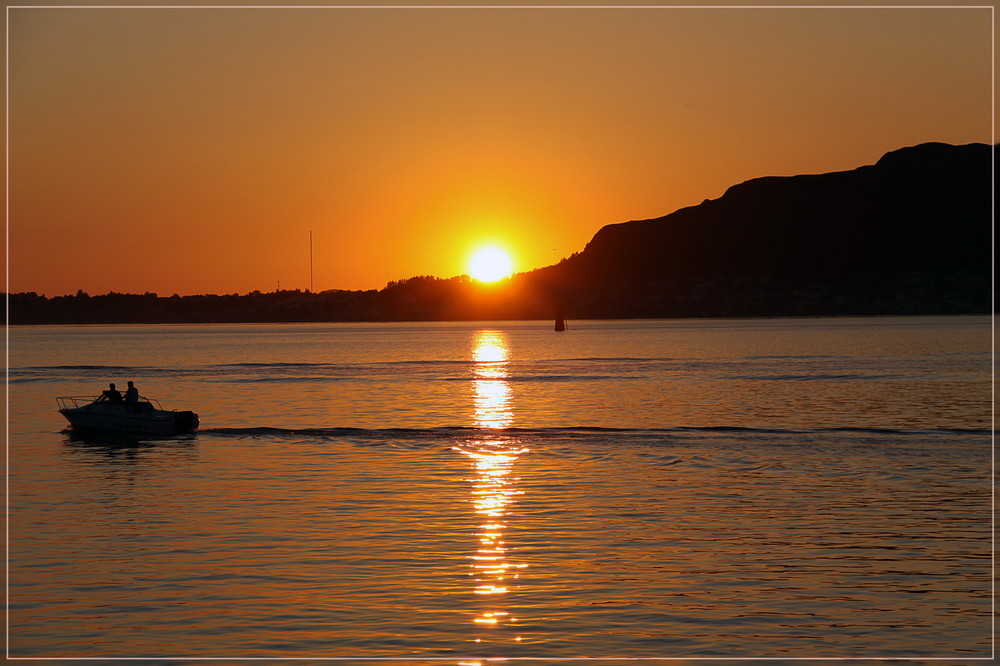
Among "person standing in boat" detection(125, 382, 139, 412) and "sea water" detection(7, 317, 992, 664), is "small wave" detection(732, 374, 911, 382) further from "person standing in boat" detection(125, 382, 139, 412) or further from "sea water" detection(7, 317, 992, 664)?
"person standing in boat" detection(125, 382, 139, 412)

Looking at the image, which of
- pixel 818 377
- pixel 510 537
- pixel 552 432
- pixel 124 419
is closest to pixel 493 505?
pixel 510 537

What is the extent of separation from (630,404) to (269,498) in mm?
43462

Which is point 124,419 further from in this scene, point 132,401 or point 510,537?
point 510,537

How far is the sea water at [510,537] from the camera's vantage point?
64.4 ft

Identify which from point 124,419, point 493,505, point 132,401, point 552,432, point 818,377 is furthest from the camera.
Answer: point 818,377

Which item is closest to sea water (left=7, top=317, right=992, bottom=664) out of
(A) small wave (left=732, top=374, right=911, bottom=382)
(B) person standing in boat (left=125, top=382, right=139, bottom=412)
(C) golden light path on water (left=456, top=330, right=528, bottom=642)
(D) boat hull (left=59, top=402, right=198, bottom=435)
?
(C) golden light path on water (left=456, top=330, right=528, bottom=642)

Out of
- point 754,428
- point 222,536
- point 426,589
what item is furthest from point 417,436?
point 426,589

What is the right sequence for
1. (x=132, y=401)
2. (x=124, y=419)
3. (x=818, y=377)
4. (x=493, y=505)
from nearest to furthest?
(x=493, y=505), (x=124, y=419), (x=132, y=401), (x=818, y=377)

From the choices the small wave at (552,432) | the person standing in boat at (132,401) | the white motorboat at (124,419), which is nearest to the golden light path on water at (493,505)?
the small wave at (552,432)

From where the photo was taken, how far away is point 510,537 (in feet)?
92.7

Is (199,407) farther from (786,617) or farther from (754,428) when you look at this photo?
(786,617)

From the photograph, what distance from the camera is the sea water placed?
19625 millimetres

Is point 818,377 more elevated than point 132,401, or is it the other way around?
point 132,401

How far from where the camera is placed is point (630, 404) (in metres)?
75.8
